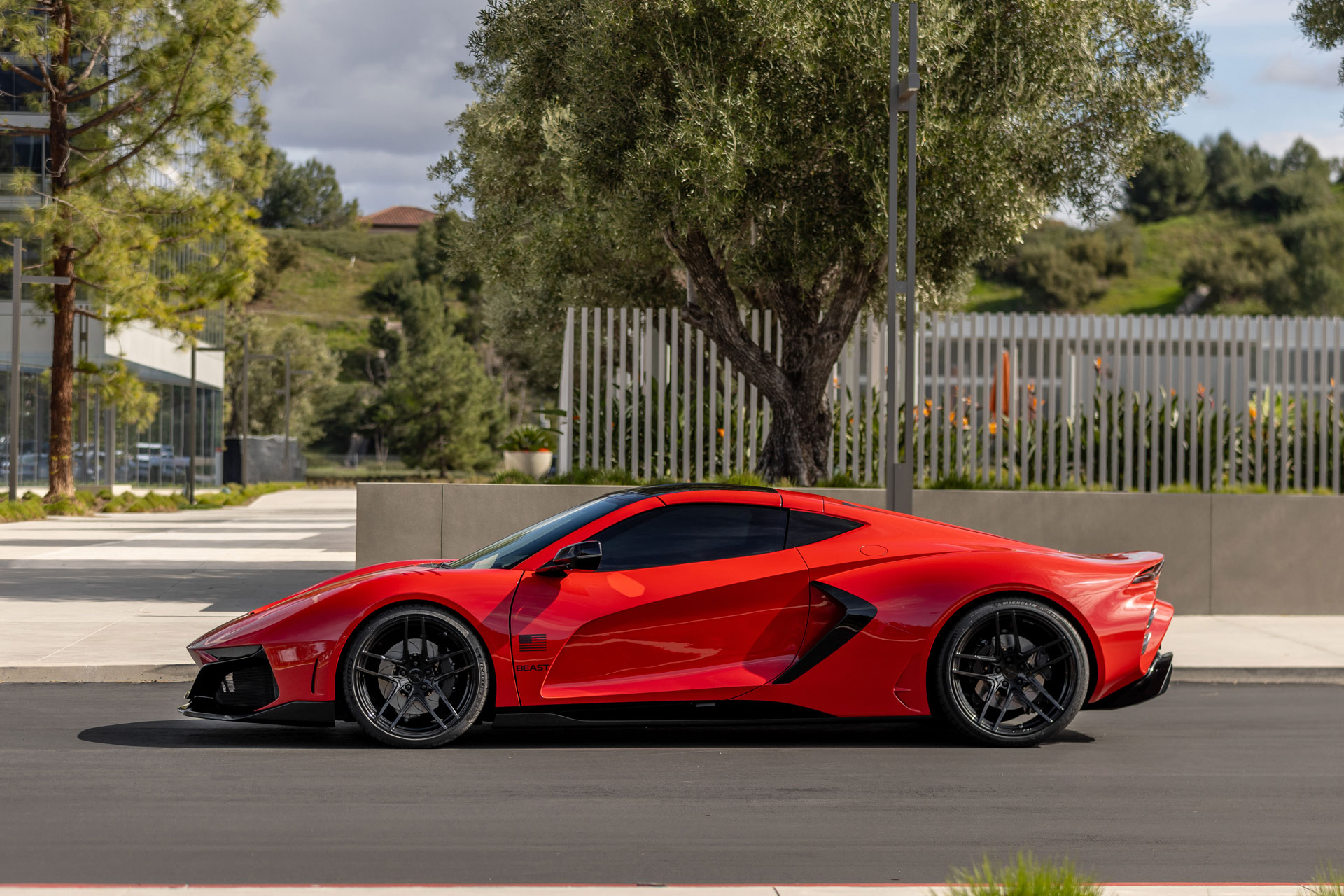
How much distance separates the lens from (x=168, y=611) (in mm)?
12938

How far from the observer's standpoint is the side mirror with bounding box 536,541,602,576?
692 centimetres

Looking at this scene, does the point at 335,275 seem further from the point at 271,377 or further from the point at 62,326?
the point at 62,326

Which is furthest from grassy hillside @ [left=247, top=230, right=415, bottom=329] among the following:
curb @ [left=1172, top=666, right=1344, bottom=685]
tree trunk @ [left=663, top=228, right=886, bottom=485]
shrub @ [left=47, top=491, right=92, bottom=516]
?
curb @ [left=1172, top=666, right=1344, bottom=685]

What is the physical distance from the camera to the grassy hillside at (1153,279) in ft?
444

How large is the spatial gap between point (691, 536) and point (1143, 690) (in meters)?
2.55

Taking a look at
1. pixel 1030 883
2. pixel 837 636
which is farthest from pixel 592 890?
pixel 837 636

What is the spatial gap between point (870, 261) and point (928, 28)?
244cm

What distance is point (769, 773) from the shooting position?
6711mm

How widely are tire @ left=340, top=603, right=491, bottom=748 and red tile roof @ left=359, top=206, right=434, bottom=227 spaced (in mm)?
177616

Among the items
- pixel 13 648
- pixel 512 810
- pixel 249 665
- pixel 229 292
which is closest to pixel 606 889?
pixel 512 810

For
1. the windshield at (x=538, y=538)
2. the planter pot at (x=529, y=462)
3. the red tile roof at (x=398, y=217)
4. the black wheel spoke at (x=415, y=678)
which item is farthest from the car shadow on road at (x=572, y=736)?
the red tile roof at (x=398, y=217)

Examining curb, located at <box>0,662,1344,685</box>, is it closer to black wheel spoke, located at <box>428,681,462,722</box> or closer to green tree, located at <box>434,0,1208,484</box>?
black wheel spoke, located at <box>428,681,462,722</box>

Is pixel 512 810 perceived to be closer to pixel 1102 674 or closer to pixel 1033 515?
pixel 1102 674

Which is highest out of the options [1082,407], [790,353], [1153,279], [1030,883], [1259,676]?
[1153,279]
